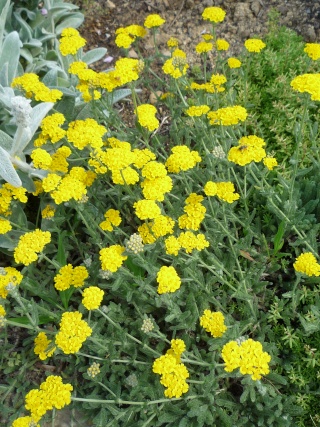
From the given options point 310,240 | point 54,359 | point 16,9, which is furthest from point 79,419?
point 16,9

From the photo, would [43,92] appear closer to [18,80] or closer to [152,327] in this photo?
[18,80]

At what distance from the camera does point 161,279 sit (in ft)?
6.28

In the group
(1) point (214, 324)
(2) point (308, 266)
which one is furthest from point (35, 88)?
(2) point (308, 266)

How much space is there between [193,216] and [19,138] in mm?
1114

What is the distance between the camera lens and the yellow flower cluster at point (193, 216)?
2135 millimetres

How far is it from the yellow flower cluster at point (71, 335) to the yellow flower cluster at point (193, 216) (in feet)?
2.02

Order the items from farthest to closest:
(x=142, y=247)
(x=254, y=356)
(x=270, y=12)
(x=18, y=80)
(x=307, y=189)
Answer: (x=270, y=12) → (x=307, y=189) → (x=18, y=80) → (x=142, y=247) → (x=254, y=356)

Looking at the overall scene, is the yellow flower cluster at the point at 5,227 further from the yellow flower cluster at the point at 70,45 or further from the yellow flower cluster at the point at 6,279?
the yellow flower cluster at the point at 70,45

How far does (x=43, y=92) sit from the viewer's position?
2539 millimetres

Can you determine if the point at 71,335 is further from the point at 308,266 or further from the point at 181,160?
the point at 308,266

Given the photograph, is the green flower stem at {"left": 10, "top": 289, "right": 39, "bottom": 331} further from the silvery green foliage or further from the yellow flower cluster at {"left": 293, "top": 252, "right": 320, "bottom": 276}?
the yellow flower cluster at {"left": 293, "top": 252, "right": 320, "bottom": 276}

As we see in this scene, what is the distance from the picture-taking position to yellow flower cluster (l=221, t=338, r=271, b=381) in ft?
5.66

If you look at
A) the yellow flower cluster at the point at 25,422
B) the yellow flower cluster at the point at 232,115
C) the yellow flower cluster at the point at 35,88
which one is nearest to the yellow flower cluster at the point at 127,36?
the yellow flower cluster at the point at 35,88

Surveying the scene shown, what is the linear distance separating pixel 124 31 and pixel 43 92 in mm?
623
